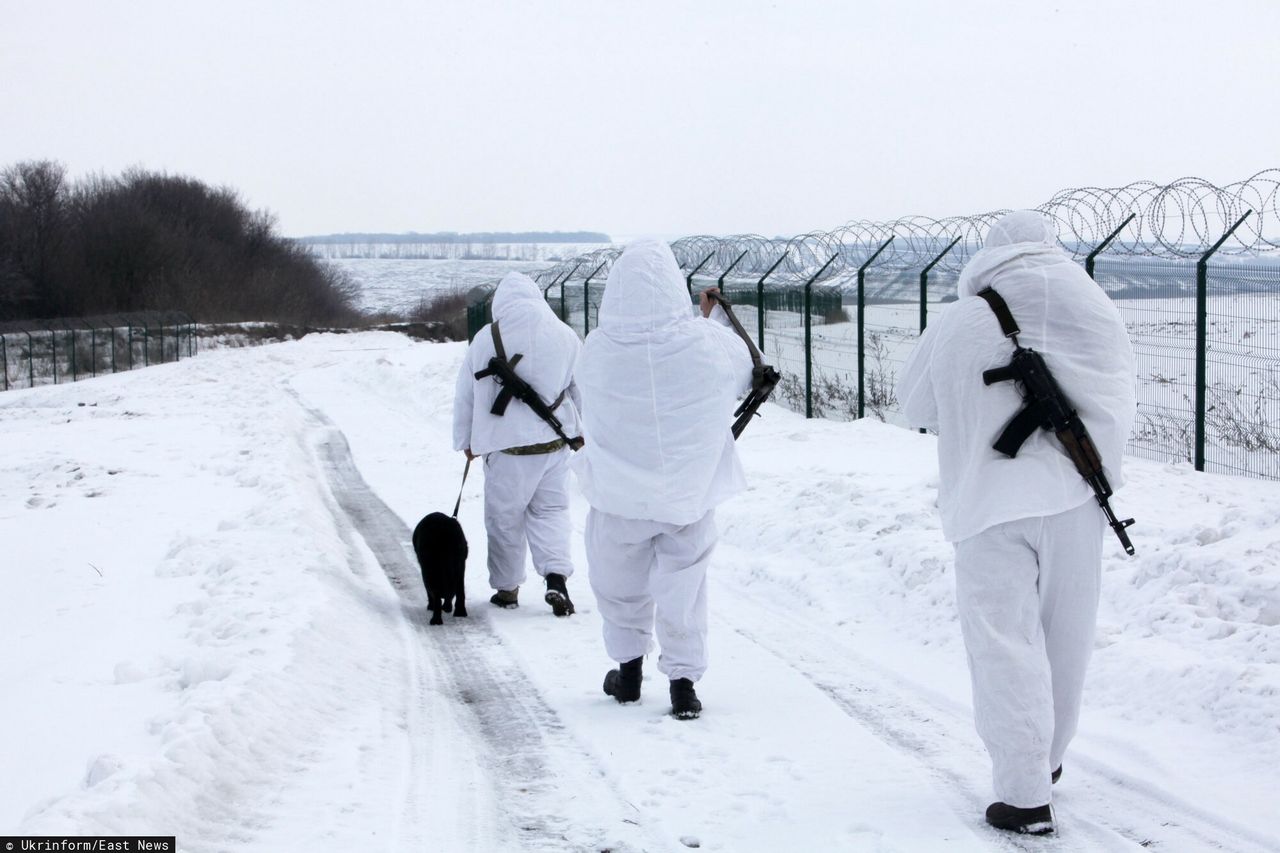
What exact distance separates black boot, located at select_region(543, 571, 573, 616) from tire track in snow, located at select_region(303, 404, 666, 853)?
41 centimetres

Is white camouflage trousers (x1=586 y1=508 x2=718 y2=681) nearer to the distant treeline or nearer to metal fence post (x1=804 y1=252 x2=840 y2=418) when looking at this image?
metal fence post (x1=804 y1=252 x2=840 y2=418)

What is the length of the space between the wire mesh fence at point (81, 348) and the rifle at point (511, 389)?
A: 39481 millimetres

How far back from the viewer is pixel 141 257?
78812 mm

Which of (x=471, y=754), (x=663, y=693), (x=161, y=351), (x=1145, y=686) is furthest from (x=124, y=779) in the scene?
(x=161, y=351)

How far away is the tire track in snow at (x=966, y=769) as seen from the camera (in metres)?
3.88

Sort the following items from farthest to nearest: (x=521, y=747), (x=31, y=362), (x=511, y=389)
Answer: (x=31, y=362) < (x=511, y=389) < (x=521, y=747)

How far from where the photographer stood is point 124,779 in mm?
3941

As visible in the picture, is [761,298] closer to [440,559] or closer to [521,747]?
[440,559]

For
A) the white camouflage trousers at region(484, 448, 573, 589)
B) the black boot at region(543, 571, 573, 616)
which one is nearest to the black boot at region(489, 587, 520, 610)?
the white camouflage trousers at region(484, 448, 573, 589)

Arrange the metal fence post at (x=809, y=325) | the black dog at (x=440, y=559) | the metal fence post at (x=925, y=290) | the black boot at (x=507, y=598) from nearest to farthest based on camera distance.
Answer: the black dog at (x=440, y=559)
the black boot at (x=507, y=598)
the metal fence post at (x=925, y=290)
the metal fence post at (x=809, y=325)

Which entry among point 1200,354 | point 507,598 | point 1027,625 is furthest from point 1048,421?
point 1200,354

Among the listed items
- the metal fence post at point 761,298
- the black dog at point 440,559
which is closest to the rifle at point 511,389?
the black dog at point 440,559

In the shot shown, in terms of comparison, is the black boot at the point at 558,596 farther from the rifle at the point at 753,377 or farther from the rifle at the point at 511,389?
the rifle at the point at 753,377

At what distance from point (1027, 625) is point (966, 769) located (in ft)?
3.02
